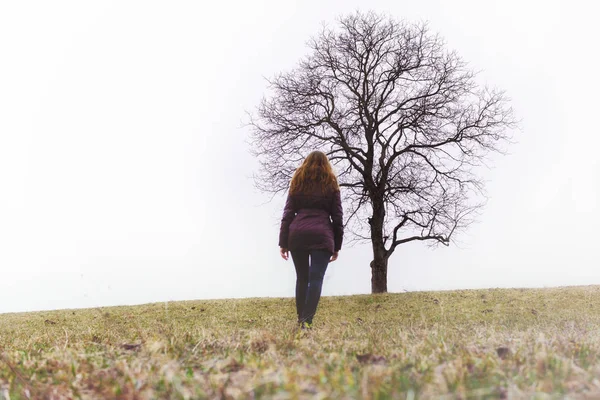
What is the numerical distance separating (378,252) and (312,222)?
12991mm

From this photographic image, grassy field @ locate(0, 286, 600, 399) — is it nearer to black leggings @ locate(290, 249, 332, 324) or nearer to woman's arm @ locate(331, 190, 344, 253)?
black leggings @ locate(290, 249, 332, 324)

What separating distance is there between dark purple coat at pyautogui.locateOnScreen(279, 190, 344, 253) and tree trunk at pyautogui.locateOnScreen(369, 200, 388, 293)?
12.4m

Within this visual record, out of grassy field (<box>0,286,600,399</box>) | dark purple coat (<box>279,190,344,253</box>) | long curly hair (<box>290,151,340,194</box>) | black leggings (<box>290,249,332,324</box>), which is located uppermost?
long curly hair (<box>290,151,340,194</box>)

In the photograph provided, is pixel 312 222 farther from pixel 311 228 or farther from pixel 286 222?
pixel 286 222

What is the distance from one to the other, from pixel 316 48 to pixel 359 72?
1961 millimetres

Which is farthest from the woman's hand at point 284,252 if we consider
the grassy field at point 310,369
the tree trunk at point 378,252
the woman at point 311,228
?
the tree trunk at point 378,252

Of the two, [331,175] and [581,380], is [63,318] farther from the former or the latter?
[581,380]

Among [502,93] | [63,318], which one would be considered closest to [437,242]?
[502,93]

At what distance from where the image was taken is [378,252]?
19516 mm

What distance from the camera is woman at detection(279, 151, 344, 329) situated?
6.90m

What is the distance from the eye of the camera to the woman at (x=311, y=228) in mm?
6898

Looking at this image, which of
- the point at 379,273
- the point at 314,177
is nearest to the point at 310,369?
the point at 314,177

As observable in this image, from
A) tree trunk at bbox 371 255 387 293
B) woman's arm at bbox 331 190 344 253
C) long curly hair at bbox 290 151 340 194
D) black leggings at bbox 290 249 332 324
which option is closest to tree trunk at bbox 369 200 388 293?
tree trunk at bbox 371 255 387 293

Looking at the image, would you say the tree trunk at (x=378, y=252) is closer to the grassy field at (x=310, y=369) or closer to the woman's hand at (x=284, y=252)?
the woman's hand at (x=284, y=252)
